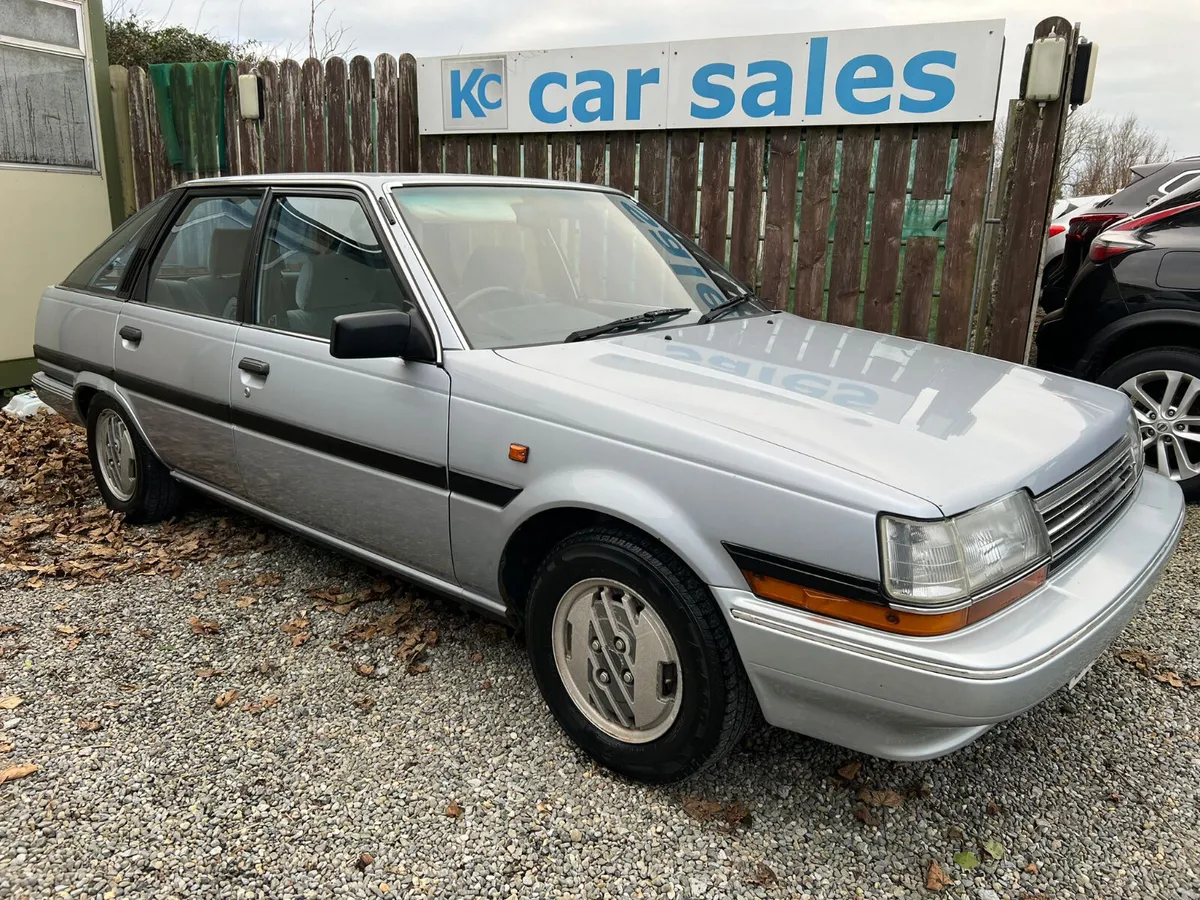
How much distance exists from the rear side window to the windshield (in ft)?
6.11

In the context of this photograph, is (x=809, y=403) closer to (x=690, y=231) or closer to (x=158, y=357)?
(x=158, y=357)

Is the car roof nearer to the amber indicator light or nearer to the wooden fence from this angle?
the amber indicator light

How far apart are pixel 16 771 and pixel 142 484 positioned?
1.96m

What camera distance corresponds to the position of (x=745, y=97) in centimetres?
560

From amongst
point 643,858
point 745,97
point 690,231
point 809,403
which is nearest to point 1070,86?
point 745,97

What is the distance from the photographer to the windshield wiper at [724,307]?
3.37 m

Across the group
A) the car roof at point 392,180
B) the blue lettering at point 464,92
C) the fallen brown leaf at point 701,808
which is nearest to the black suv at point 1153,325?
the car roof at point 392,180

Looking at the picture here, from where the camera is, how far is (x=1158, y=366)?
480 centimetres

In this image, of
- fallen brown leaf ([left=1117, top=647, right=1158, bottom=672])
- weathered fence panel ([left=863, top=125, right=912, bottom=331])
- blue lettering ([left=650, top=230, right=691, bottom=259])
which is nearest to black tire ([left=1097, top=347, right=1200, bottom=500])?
weathered fence panel ([left=863, top=125, right=912, bottom=331])

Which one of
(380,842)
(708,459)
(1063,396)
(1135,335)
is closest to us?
(708,459)

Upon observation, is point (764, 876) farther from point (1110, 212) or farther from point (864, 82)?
point (1110, 212)

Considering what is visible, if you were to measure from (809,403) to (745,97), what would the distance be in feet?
12.5

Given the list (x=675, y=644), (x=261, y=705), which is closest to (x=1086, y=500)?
(x=675, y=644)

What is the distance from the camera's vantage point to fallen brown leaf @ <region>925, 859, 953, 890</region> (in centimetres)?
227
